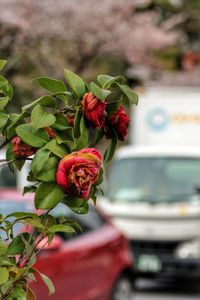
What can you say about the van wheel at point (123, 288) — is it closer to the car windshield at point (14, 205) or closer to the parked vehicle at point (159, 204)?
the car windshield at point (14, 205)

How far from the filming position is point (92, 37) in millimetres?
22328

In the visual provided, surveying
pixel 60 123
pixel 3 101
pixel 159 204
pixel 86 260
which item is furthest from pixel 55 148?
pixel 159 204

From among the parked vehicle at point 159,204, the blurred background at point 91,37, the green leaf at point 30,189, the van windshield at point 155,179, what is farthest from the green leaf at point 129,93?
the blurred background at point 91,37

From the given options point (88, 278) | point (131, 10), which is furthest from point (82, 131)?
point (131, 10)

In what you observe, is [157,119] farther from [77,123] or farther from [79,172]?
[79,172]

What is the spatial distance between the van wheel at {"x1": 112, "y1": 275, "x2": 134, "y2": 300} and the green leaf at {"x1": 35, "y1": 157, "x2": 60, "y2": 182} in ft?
25.2

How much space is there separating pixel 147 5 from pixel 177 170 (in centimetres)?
1193

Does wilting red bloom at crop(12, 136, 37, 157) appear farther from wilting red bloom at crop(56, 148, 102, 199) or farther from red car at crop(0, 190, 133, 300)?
red car at crop(0, 190, 133, 300)

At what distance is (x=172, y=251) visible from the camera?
514 inches

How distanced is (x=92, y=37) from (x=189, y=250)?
399 inches

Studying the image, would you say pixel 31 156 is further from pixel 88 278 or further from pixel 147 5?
pixel 147 5

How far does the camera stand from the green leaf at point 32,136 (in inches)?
93.7

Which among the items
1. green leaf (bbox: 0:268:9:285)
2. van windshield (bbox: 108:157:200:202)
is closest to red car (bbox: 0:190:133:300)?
van windshield (bbox: 108:157:200:202)

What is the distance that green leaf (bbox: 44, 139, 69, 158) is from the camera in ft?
7.70
